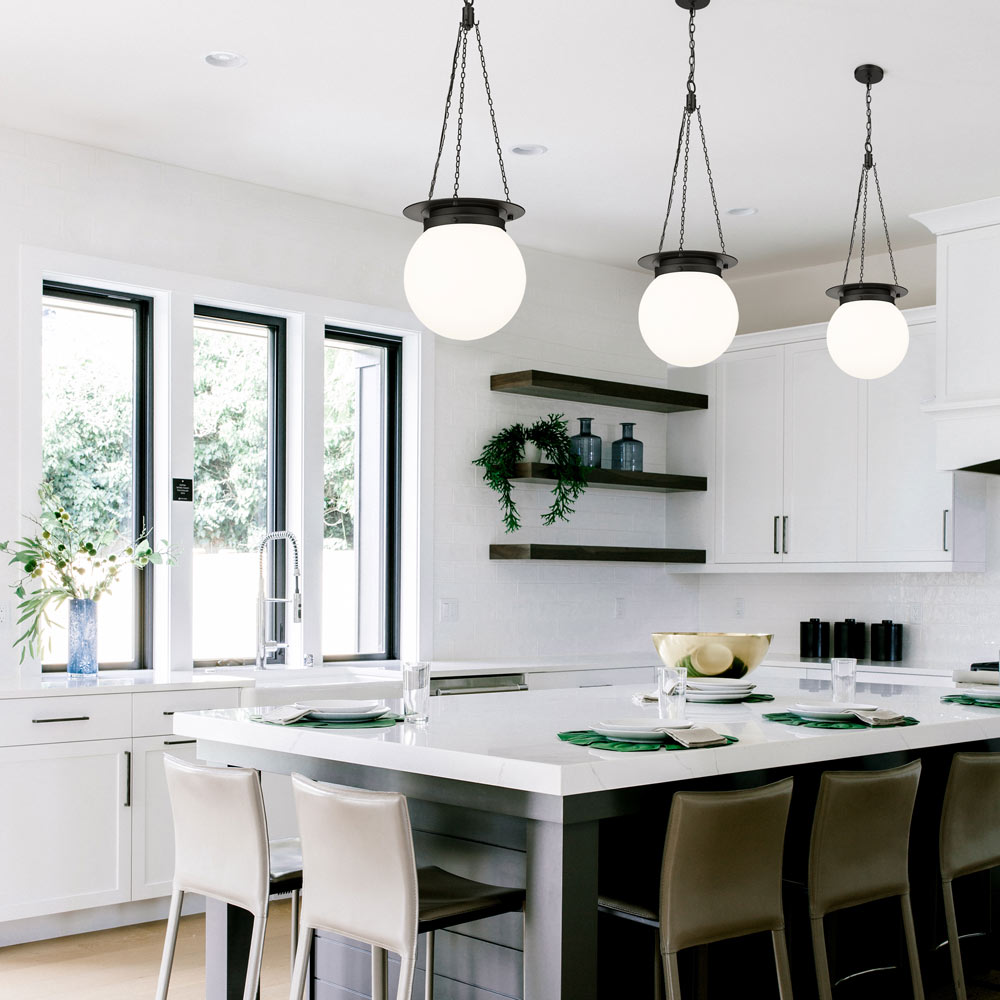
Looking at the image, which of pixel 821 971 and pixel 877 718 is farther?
pixel 877 718

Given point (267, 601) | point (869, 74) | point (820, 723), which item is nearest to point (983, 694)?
point (820, 723)

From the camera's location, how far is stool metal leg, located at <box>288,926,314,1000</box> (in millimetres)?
2393

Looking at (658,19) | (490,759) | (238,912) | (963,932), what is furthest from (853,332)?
(238,912)

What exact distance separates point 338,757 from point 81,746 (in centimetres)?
190

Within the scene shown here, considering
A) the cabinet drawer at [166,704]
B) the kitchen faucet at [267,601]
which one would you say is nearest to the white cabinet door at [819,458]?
the kitchen faucet at [267,601]

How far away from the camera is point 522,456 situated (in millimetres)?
5820

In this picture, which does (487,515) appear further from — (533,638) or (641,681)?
(641,681)

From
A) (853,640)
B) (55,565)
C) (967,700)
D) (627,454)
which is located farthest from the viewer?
(627,454)

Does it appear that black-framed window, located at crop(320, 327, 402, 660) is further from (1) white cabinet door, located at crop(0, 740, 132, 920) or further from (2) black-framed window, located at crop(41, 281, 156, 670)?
(1) white cabinet door, located at crop(0, 740, 132, 920)

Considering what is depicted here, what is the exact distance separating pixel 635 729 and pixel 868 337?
1782mm

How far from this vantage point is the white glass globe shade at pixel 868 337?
3.68 metres

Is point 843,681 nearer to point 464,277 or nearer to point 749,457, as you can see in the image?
point 464,277

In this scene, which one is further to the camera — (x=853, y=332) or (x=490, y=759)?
(x=853, y=332)

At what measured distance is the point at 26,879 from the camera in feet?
13.0
